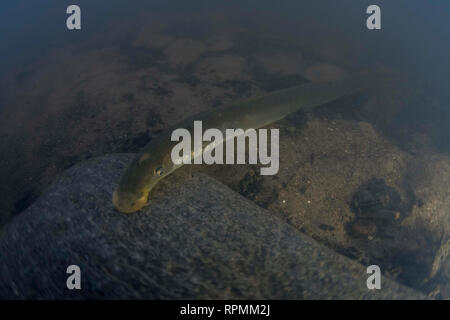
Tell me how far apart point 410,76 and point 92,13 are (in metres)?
25.5

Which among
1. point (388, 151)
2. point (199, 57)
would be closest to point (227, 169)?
point (388, 151)

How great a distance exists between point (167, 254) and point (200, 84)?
565 centimetres

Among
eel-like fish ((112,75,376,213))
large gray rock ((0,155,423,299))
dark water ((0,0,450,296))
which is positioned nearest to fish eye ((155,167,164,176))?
eel-like fish ((112,75,376,213))

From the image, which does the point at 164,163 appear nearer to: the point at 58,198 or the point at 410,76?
the point at 58,198

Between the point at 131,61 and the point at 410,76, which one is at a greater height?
the point at 131,61

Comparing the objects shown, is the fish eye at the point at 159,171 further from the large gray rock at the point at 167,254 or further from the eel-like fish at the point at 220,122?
the large gray rock at the point at 167,254

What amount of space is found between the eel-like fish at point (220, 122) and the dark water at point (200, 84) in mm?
854

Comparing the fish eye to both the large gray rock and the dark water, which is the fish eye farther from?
the dark water

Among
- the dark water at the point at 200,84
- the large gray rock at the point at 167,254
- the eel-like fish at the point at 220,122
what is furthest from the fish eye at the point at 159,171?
the dark water at the point at 200,84

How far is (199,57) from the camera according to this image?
947 centimetres

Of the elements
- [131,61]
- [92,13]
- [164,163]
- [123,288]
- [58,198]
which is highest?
[92,13]

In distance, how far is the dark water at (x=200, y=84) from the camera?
178 inches

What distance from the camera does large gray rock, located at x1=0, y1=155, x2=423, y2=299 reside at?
2.38 m

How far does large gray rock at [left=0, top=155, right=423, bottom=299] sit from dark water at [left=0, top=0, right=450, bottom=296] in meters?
1.18
